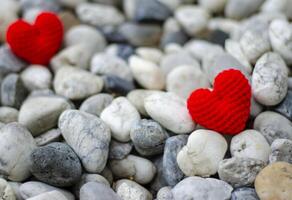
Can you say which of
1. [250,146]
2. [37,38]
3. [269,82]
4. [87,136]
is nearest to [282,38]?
[269,82]

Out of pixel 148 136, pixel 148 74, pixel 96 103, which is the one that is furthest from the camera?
pixel 148 74

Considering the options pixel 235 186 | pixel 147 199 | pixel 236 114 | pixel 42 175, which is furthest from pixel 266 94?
pixel 42 175

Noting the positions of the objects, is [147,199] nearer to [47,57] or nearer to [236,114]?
[236,114]

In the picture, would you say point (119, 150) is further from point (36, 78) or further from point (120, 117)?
point (36, 78)

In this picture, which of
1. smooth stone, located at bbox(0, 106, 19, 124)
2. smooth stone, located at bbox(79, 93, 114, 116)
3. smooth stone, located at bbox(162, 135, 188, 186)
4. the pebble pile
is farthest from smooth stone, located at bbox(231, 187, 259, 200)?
smooth stone, located at bbox(0, 106, 19, 124)

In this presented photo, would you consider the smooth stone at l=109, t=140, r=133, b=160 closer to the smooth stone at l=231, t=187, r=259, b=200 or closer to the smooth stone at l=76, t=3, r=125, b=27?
the smooth stone at l=231, t=187, r=259, b=200

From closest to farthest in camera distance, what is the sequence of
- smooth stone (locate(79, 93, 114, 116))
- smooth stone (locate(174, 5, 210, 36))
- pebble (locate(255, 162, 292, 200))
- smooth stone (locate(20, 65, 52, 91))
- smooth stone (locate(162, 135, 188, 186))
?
pebble (locate(255, 162, 292, 200)), smooth stone (locate(162, 135, 188, 186)), smooth stone (locate(79, 93, 114, 116)), smooth stone (locate(20, 65, 52, 91)), smooth stone (locate(174, 5, 210, 36))

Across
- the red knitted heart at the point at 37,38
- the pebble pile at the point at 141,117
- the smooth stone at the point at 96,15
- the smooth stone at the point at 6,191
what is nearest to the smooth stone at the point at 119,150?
the pebble pile at the point at 141,117
